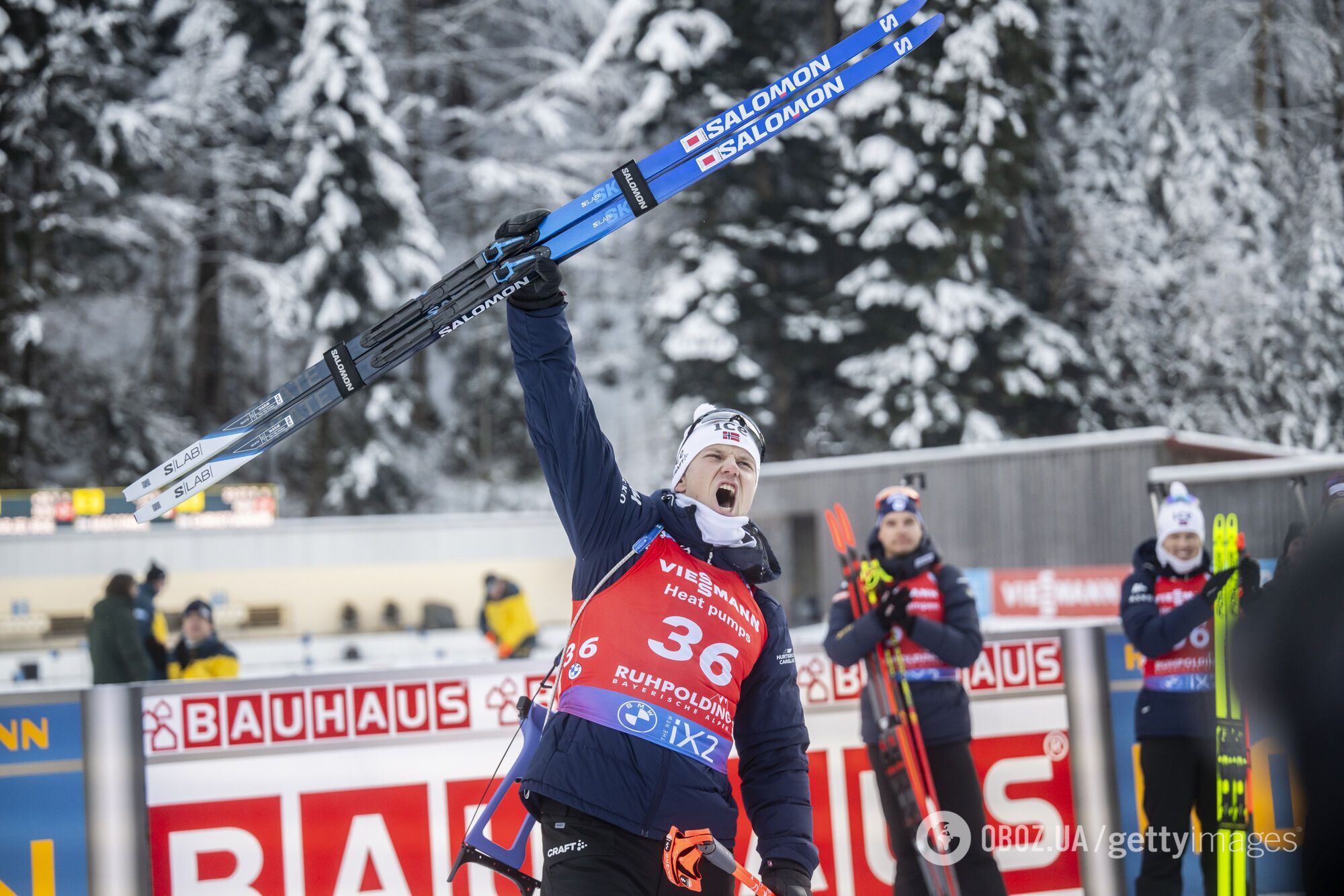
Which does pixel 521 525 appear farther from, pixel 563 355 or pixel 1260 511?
pixel 563 355

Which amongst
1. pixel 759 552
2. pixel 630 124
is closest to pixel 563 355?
pixel 759 552

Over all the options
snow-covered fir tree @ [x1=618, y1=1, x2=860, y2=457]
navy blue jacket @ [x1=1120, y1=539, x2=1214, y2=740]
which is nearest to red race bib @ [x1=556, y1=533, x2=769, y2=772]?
navy blue jacket @ [x1=1120, y1=539, x2=1214, y2=740]

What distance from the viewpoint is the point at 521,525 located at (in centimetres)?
2358

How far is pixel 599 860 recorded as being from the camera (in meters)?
2.76

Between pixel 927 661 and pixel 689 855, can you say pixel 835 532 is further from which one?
pixel 689 855

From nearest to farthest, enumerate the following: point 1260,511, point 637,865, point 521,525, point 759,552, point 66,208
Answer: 1. point 637,865
2. point 759,552
3. point 1260,511
4. point 521,525
5. point 66,208

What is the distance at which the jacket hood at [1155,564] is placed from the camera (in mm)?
5215

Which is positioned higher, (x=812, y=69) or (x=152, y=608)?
(x=812, y=69)

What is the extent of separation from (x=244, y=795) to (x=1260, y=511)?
9524 mm

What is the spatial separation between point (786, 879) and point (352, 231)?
24787mm

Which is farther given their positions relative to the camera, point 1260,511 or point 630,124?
point 630,124

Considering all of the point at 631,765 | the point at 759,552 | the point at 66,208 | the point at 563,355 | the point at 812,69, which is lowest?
the point at 631,765

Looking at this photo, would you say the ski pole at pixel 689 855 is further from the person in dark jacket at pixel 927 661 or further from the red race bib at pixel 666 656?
the person in dark jacket at pixel 927 661

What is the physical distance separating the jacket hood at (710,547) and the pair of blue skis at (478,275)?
2.31ft
